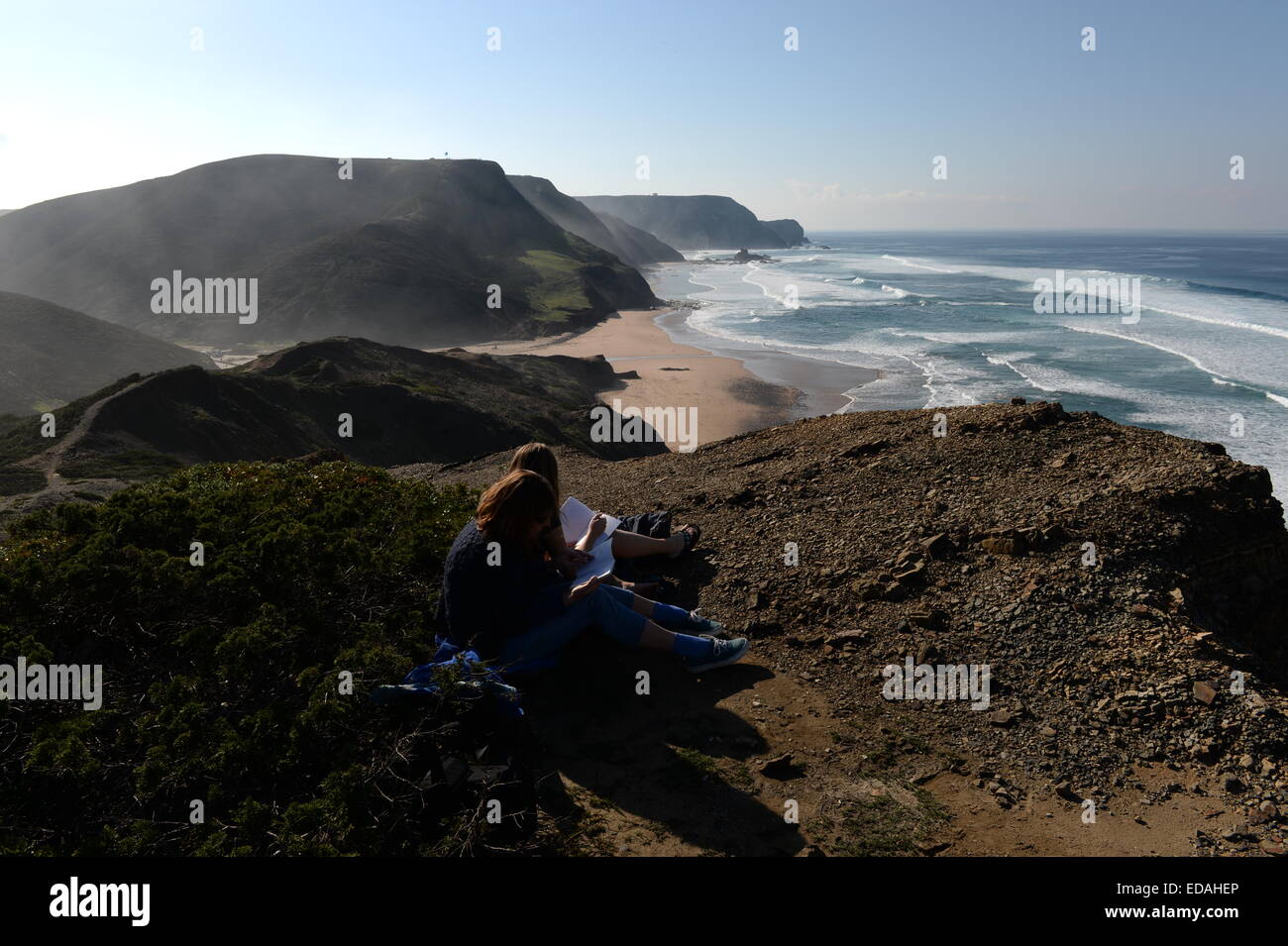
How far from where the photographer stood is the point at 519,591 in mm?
4879

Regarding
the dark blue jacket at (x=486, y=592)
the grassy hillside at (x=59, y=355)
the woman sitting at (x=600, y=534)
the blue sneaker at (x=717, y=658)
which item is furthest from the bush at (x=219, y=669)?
the grassy hillside at (x=59, y=355)

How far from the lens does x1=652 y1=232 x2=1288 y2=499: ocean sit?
3222 centimetres

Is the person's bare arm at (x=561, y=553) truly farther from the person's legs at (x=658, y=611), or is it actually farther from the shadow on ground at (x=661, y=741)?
the shadow on ground at (x=661, y=741)

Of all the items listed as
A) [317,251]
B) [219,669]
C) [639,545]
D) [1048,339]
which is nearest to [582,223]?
[317,251]

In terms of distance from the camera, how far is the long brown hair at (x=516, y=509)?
471 cm

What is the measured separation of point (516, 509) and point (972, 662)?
364 cm

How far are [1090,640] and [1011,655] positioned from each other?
56 cm

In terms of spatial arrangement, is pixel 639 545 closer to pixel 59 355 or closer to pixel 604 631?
pixel 604 631

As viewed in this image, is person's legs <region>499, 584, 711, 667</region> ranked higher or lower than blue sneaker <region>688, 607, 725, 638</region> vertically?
higher

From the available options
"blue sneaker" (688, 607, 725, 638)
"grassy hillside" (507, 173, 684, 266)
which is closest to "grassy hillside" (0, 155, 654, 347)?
"grassy hillside" (507, 173, 684, 266)

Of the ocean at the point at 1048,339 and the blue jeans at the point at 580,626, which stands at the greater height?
the ocean at the point at 1048,339

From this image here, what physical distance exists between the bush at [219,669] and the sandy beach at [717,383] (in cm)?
2445

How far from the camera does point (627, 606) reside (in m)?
5.54

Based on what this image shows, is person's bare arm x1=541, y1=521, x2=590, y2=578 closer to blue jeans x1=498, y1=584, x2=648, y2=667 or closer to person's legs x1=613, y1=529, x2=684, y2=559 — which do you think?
blue jeans x1=498, y1=584, x2=648, y2=667
